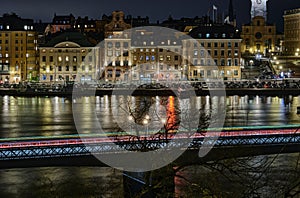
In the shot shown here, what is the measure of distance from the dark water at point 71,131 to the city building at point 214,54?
697 inches

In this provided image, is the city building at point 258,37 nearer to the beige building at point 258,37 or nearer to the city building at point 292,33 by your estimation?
the beige building at point 258,37

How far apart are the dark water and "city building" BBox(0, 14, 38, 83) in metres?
20.0

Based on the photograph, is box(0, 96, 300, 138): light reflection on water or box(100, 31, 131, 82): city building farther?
box(100, 31, 131, 82): city building

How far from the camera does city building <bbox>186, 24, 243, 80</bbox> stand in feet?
247

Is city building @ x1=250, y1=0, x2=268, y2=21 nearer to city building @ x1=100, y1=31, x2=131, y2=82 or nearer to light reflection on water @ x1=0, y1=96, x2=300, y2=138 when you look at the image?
city building @ x1=100, y1=31, x2=131, y2=82

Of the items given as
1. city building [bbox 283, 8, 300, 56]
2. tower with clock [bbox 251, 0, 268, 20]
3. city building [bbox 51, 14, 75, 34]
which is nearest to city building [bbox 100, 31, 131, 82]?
city building [bbox 51, 14, 75, 34]

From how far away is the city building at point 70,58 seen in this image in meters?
75.4

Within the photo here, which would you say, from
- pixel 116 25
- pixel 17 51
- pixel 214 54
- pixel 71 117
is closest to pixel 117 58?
pixel 116 25

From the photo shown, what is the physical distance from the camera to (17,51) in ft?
257

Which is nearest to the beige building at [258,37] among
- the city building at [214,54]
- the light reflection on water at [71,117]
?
the city building at [214,54]

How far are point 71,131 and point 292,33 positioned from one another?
69178 millimetres

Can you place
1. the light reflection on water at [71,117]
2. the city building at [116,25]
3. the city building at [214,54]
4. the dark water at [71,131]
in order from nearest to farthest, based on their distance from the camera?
1. the dark water at [71,131]
2. the light reflection on water at [71,117]
3. the city building at [214,54]
4. the city building at [116,25]

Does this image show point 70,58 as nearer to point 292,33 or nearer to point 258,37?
point 258,37

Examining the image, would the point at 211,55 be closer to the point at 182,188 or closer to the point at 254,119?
the point at 254,119
